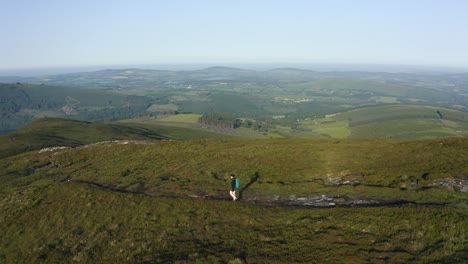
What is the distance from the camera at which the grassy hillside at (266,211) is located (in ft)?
62.6

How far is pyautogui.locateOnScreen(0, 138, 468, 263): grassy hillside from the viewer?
1908 centimetres

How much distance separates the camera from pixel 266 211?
25469mm

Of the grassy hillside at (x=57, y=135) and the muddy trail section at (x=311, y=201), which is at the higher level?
the muddy trail section at (x=311, y=201)

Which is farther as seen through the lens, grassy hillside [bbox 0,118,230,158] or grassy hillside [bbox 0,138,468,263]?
grassy hillside [bbox 0,118,230,158]

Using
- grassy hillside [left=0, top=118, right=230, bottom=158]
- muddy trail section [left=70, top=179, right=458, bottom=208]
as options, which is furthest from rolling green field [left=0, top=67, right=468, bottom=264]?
grassy hillside [left=0, top=118, right=230, bottom=158]

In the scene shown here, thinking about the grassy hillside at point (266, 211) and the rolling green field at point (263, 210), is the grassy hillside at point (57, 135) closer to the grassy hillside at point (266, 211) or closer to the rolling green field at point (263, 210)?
the rolling green field at point (263, 210)

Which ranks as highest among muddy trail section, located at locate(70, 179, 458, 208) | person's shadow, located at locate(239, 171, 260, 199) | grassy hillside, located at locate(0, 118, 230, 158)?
muddy trail section, located at locate(70, 179, 458, 208)

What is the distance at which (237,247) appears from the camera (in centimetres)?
2022

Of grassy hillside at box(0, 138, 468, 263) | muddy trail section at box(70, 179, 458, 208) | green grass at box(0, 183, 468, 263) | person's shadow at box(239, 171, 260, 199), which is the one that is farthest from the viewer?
person's shadow at box(239, 171, 260, 199)

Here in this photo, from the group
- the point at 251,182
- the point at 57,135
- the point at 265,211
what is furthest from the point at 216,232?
the point at 57,135

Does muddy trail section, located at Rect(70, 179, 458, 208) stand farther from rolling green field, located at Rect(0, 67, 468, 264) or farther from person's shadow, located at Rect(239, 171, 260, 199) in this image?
person's shadow, located at Rect(239, 171, 260, 199)

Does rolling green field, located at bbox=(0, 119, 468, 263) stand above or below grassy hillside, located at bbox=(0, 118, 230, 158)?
above

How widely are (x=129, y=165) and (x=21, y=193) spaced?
16024 millimetres

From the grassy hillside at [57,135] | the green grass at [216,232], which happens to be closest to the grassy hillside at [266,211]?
the green grass at [216,232]
